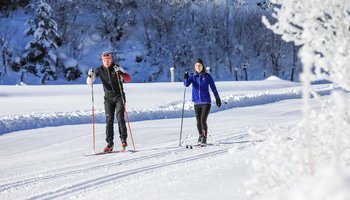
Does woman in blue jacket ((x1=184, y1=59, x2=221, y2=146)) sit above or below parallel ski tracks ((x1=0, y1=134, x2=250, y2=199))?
above

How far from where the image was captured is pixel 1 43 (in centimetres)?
4175

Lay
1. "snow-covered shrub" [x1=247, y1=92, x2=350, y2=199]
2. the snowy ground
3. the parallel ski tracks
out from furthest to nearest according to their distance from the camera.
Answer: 1. the parallel ski tracks
2. the snowy ground
3. "snow-covered shrub" [x1=247, y1=92, x2=350, y2=199]

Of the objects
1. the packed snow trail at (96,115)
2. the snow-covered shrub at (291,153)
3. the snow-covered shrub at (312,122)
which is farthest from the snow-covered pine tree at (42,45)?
the snow-covered shrub at (291,153)

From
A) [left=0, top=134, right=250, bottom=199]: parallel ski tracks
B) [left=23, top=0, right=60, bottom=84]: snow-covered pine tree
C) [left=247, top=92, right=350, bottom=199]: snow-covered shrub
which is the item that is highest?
[left=23, top=0, right=60, bottom=84]: snow-covered pine tree

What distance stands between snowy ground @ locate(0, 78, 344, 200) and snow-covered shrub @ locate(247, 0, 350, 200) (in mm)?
382

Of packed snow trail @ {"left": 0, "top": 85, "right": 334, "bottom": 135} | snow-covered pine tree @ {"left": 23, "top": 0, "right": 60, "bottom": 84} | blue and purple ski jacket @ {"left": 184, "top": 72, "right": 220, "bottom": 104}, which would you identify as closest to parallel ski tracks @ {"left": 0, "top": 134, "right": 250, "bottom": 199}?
blue and purple ski jacket @ {"left": 184, "top": 72, "right": 220, "bottom": 104}

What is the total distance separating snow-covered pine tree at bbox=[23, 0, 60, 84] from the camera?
135ft

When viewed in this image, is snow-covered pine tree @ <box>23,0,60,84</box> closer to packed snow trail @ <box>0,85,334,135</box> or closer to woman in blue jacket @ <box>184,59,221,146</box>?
packed snow trail @ <box>0,85,334,135</box>

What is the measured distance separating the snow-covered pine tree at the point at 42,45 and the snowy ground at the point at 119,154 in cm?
2106

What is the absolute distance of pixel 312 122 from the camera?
3107 mm

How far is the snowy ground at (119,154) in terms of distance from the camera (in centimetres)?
547

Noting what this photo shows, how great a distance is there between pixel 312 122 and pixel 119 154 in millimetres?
6547

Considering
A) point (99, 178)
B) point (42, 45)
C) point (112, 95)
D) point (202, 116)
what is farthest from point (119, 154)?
point (42, 45)

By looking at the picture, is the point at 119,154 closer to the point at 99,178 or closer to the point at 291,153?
the point at 99,178
